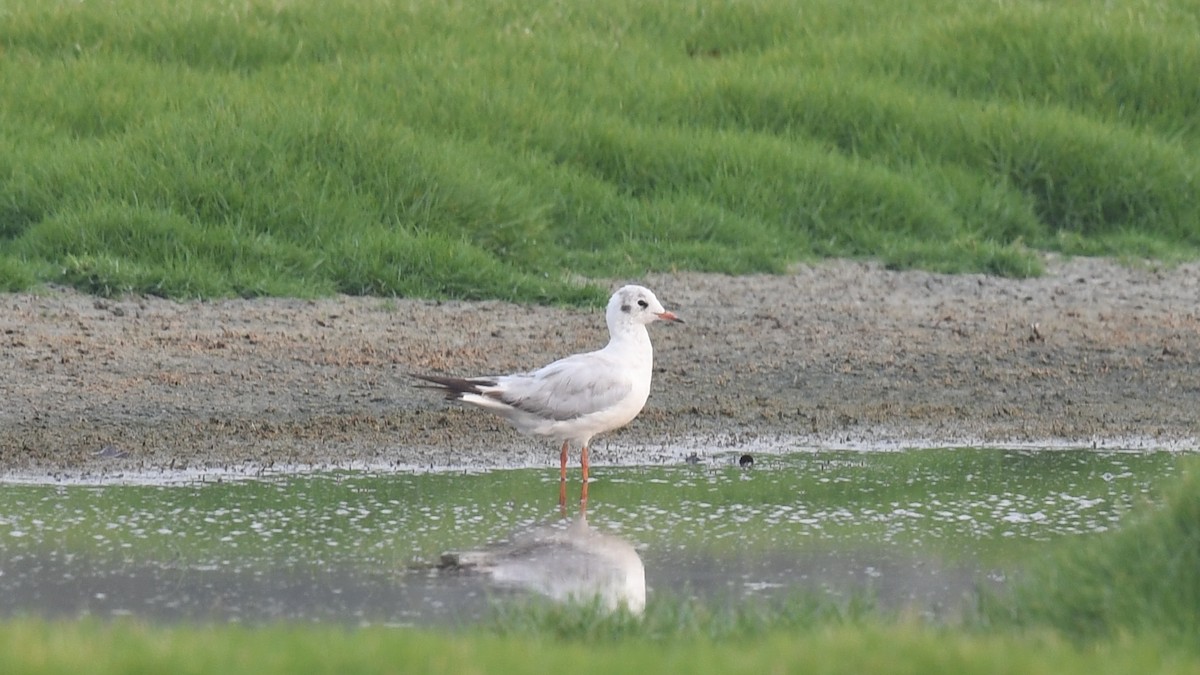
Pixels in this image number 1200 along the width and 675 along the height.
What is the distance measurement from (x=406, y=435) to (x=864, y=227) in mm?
4158

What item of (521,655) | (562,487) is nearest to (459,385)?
(562,487)

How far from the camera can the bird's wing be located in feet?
24.0

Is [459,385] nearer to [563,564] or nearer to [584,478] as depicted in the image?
[584,478]

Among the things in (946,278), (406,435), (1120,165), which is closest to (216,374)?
(406,435)

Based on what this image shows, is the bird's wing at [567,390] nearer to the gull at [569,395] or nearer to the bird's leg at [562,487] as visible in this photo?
the gull at [569,395]

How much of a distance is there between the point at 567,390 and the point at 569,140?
167 inches

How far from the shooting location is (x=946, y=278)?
10641mm

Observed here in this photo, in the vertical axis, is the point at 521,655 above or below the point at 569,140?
below

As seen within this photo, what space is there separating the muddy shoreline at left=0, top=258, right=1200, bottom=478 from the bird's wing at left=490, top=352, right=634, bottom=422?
415 mm

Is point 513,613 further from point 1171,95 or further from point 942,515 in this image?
point 1171,95

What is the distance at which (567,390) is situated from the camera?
24.1 ft

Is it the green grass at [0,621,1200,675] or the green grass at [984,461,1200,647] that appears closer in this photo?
the green grass at [0,621,1200,675]

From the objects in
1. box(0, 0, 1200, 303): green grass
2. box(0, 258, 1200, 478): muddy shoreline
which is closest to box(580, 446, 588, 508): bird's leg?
box(0, 258, 1200, 478): muddy shoreline

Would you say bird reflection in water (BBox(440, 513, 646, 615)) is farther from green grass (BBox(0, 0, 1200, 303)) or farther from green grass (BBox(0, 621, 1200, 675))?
green grass (BBox(0, 0, 1200, 303))
